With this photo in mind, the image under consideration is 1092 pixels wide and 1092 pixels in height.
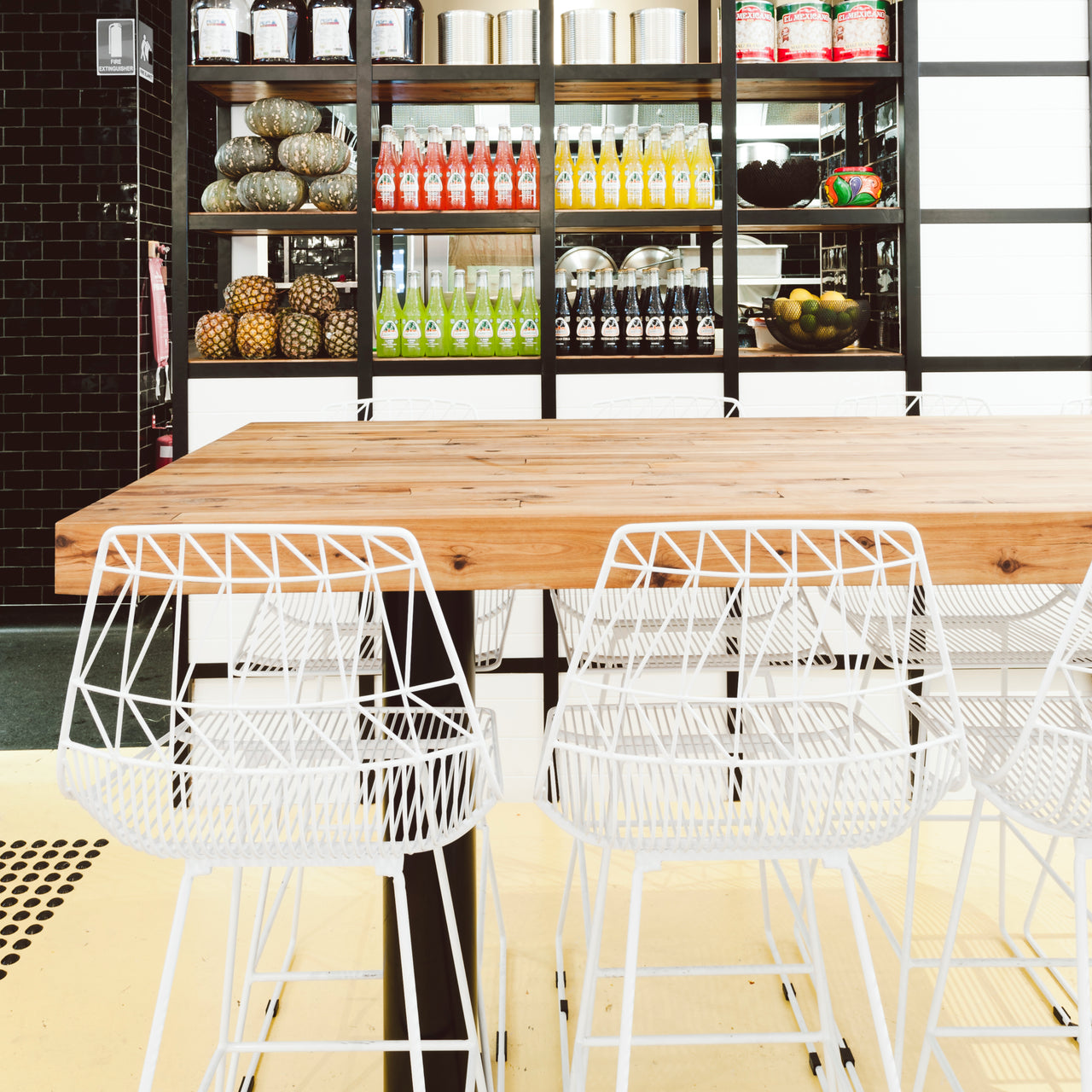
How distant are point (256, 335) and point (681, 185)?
4.09ft

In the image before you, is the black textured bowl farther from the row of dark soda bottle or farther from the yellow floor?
the yellow floor

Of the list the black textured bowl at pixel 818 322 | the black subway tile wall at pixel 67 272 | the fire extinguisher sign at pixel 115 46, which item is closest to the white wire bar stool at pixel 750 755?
the black textured bowl at pixel 818 322

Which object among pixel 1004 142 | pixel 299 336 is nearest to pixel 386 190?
pixel 299 336

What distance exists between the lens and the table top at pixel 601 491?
1.47 meters

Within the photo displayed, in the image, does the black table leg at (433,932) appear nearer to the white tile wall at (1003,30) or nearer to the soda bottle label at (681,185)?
the soda bottle label at (681,185)

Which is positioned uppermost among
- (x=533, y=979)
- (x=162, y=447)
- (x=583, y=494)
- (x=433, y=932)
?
(x=162, y=447)

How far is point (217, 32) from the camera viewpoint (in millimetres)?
3102

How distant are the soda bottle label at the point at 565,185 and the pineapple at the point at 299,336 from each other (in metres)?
0.78

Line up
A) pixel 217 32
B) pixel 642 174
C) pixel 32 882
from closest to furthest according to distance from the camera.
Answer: pixel 32 882 → pixel 217 32 → pixel 642 174

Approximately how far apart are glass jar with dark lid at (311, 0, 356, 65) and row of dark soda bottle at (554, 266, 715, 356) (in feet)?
2.89

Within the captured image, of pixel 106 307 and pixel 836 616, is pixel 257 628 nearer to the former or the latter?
pixel 836 616

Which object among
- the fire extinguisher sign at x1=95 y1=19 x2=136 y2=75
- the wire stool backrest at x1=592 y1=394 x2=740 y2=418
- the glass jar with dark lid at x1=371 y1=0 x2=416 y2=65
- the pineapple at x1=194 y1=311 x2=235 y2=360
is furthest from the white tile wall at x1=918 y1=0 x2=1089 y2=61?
the fire extinguisher sign at x1=95 y1=19 x2=136 y2=75

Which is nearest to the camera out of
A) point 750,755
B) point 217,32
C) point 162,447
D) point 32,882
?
point 750,755

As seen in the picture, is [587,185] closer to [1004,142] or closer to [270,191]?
[270,191]
